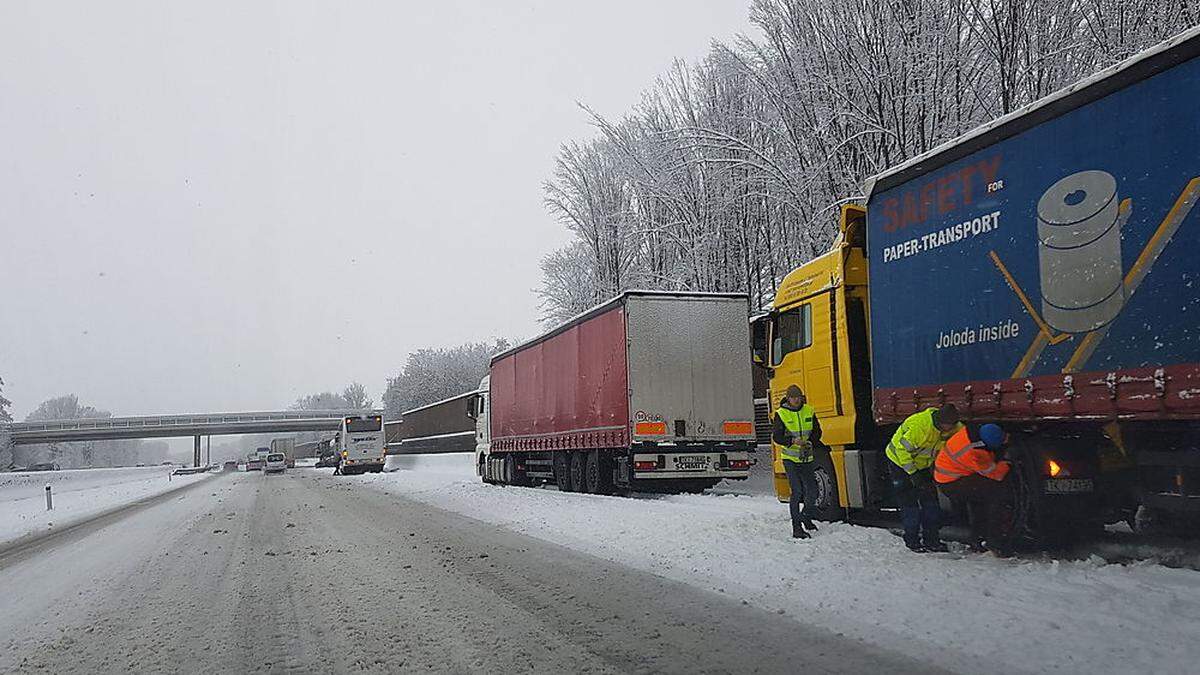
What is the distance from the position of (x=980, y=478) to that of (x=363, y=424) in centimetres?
4164

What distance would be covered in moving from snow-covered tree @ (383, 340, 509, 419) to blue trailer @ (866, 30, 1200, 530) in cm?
8389

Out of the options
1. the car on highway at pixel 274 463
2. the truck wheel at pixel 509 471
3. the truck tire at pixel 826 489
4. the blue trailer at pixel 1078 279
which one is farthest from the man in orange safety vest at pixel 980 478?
the car on highway at pixel 274 463

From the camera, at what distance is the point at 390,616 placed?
22.6 feet

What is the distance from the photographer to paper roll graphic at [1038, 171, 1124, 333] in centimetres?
667

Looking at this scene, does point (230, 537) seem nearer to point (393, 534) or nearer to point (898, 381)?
point (393, 534)

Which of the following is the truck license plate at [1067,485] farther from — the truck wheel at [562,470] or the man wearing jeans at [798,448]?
the truck wheel at [562,470]

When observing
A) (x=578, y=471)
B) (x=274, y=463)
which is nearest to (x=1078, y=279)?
(x=578, y=471)

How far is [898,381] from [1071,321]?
232 cm

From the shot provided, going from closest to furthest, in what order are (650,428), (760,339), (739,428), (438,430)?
1. (760,339)
2. (650,428)
3. (739,428)
4. (438,430)

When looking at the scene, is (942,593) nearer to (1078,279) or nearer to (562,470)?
(1078,279)

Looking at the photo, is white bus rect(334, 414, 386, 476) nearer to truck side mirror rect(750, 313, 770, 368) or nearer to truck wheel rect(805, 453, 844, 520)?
truck side mirror rect(750, 313, 770, 368)

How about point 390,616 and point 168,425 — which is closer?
point 390,616

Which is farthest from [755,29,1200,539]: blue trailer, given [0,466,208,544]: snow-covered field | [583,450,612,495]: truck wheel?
[0,466,208,544]: snow-covered field

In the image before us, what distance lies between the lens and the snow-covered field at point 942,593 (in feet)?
16.8
